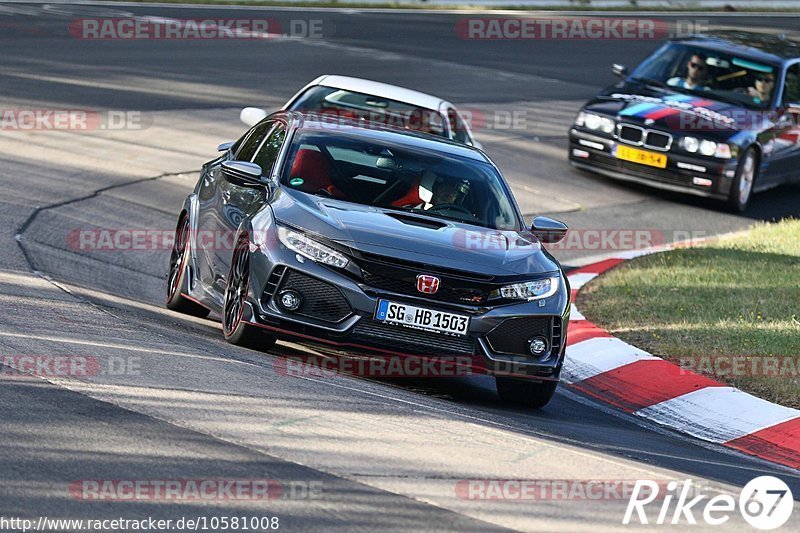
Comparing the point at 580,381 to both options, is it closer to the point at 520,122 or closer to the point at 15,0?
the point at 520,122

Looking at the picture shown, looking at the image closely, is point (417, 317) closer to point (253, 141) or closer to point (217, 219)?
point (217, 219)

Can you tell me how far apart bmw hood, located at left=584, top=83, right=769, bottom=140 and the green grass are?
2.73 meters

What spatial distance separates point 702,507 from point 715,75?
1268 cm

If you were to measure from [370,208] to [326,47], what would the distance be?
53.7 feet

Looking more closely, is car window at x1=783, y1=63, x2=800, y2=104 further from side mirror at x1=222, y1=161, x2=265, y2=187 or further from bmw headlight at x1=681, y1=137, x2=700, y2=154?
side mirror at x1=222, y1=161, x2=265, y2=187

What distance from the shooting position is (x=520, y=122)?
2045 cm

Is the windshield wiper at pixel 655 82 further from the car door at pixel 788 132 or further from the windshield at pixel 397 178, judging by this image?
the windshield at pixel 397 178

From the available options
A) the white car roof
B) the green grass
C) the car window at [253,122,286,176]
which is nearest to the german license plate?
the car window at [253,122,286,176]

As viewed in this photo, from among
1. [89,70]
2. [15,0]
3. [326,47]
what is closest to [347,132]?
[89,70]

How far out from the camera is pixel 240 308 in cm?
830

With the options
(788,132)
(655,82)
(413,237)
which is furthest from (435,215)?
(788,132)

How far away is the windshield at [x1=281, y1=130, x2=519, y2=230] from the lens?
29.4 feet

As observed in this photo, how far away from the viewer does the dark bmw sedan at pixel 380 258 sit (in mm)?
7957

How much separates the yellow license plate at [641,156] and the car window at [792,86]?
2.10m
